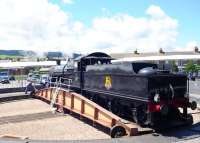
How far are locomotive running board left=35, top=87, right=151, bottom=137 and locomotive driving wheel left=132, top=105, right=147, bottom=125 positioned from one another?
0.33m

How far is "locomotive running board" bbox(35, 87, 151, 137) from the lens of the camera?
11344 mm

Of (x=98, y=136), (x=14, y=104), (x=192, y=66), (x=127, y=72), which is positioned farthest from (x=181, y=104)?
(x=192, y=66)

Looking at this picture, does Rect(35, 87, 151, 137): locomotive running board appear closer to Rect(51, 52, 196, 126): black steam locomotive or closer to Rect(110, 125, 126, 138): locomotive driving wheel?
Rect(110, 125, 126, 138): locomotive driving wheel

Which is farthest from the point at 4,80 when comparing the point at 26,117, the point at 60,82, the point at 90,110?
the point at 90,110

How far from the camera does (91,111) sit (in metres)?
14.3

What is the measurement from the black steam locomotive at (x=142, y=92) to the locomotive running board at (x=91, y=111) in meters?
0.74

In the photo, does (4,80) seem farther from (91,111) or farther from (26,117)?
(91,111)

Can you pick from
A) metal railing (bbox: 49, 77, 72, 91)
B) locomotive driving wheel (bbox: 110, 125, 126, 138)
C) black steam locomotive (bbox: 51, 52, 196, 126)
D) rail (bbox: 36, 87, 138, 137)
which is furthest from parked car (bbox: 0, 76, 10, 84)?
locomotive driving wheel (bbox: 110, 125, 126, 138)

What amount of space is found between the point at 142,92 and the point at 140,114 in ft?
3.07

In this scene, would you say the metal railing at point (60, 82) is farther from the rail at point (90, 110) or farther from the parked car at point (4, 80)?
the parked car at point (4, 80)

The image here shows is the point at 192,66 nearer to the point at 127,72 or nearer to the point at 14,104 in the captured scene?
the point at 14,104

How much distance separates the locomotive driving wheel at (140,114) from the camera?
1198cm

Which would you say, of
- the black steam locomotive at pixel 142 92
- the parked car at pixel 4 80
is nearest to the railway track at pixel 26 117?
the black steam locomotive at pixel 142 92

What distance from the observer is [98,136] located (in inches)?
505
